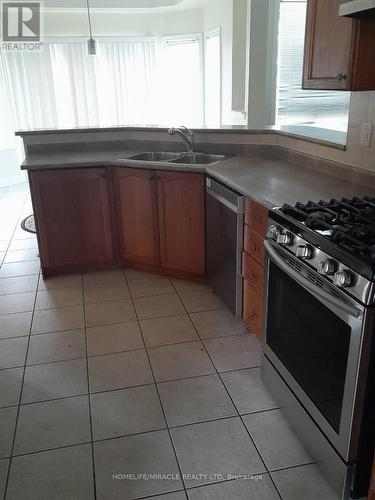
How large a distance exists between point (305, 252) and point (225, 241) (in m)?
1.10

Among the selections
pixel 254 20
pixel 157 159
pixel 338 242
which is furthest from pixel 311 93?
pixel 338 242

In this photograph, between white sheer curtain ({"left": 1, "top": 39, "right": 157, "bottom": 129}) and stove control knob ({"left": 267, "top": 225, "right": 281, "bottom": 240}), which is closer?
stove control knob ({"left": 267, "top": 225, "right": 281, "bottom": 240})

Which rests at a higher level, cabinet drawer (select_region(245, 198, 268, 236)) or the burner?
the burner

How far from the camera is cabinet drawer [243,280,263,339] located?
242 cm

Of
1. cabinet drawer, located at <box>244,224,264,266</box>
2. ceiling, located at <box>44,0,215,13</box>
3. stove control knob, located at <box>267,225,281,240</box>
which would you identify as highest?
ceiling, located at <box>44,0,215,13</box>

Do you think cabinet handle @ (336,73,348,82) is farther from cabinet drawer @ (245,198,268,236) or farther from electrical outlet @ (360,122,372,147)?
cabinet drawer @ (245,198,268,236)

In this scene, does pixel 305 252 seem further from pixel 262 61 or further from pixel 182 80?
pixel 182 80

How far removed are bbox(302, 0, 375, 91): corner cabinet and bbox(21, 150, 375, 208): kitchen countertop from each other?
497 mm

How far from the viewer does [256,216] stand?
227cm

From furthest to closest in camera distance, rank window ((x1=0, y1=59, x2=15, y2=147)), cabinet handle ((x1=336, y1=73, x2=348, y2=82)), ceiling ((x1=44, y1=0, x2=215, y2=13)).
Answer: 1. window ((x1=0, y1=59, x2=15, y2=147))
2. ceiling ((x1=44, y1=0, x2=215, y2=13))
3. cabinet handle ((x1=336, y1=73, x2=348, y2=82))

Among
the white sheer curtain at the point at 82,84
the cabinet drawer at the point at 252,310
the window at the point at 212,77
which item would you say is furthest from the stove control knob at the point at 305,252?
the white sheer curtain at the point at 82,84

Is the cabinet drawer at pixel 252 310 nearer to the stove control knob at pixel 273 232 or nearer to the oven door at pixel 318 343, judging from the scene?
the oven door at pixel 318 343

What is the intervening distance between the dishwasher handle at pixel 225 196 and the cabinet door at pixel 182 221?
0.41 ft

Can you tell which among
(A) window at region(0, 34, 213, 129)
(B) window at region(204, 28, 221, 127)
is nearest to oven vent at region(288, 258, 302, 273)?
(B) window at region(204, 28, 221, 127)
